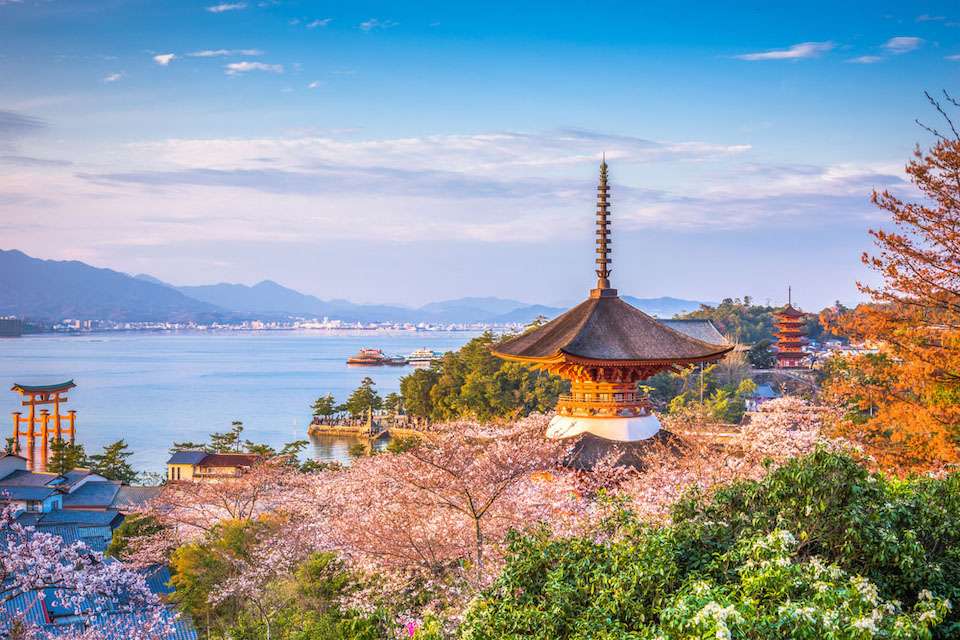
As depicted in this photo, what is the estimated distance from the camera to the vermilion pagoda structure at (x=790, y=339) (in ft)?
149

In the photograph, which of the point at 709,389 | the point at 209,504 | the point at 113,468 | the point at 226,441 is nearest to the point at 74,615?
the point at 209,504

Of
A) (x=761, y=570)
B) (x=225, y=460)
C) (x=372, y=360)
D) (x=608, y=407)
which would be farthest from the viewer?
(x=372, y=360)

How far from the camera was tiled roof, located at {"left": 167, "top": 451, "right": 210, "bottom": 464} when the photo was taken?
2752 centimetres

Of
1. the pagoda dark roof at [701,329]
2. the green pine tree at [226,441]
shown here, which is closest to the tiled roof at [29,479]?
the green pine tree at [226,441]

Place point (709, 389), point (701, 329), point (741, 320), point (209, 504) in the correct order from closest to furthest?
1. point (209, 504)
2. point (709, 389)
3. point (701, 329)
4. point (741, 320)

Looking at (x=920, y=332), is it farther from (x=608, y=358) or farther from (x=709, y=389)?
(x=709, y=389)

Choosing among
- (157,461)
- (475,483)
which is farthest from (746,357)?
(475,483)

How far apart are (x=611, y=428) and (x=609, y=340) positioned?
4.11ft

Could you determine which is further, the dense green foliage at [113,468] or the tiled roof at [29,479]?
the dense green foliage at [113,468]

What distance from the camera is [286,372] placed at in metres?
97.4

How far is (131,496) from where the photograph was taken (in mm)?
23047

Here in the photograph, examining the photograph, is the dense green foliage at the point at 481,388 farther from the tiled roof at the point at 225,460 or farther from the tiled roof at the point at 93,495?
the tiled roof at the point at 93,495

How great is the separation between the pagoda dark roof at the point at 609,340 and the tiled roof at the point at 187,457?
19038 mm

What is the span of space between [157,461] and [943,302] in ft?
115
